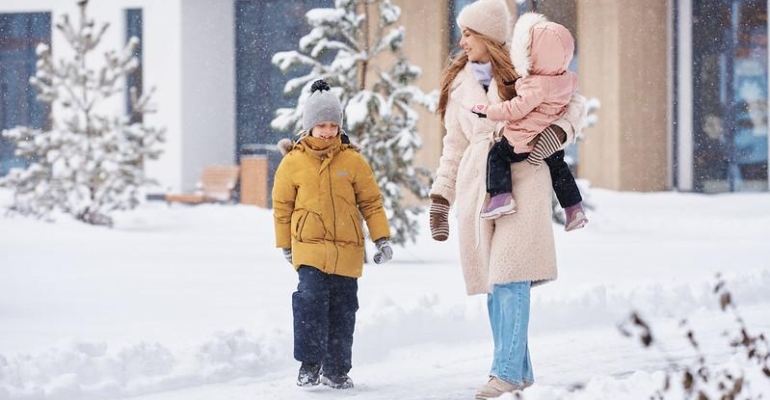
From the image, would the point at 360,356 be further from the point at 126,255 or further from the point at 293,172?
the point at 126,255

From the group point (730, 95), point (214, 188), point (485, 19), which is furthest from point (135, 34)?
point (485, 19)

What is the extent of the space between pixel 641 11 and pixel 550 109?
2094 cm

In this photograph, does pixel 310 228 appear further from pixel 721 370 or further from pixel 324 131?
pixel 721 370

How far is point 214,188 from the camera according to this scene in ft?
85.8

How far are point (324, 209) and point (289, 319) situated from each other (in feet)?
8.27

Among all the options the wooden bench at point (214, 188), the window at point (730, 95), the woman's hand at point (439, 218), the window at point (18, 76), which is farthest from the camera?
the window at point (18, 76)

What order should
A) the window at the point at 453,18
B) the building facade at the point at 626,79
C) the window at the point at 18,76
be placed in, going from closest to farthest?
the building facade at the point at 626,79 → the window at the point at 453,18 → the window at the point at 18,76

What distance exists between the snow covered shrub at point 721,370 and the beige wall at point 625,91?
56.6ft

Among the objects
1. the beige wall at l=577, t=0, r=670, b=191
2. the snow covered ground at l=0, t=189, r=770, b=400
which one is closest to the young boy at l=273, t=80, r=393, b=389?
the snow covered ground at l=0, t=189, r=770, b=400

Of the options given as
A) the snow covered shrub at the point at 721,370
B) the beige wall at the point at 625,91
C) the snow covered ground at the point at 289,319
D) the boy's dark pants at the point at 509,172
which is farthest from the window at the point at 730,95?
the boy's dark pants at the point at 509,172

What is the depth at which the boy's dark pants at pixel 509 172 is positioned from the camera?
5043mm

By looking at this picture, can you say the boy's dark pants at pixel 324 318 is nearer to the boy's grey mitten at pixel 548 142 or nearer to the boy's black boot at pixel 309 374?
the boy's black boot at pixel 309 374

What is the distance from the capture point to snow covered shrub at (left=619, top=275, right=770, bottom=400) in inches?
109

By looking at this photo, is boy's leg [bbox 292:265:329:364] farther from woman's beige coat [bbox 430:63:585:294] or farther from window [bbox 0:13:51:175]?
window [bbox 0:13:51:175]
